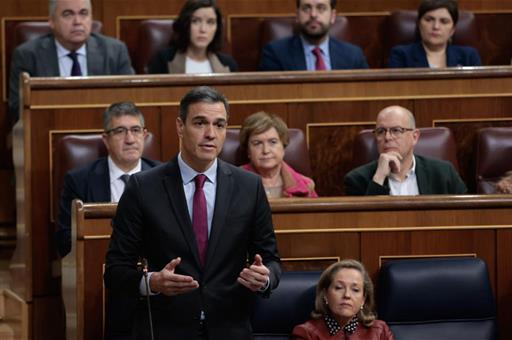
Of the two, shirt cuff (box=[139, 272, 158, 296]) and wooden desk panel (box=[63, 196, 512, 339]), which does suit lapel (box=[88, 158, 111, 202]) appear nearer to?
wooden desk panel (box=[63, 196, 512, 339])

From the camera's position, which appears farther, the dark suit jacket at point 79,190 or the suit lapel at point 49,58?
the suit lapel at point 49,58

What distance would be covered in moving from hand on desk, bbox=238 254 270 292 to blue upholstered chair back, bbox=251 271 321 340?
34cm

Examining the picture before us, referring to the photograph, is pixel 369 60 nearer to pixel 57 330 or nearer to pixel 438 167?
pixel 438 167

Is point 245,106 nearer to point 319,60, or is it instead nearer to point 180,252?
point 319,60

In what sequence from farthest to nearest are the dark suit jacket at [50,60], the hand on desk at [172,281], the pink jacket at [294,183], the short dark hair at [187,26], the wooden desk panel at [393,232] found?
1. the short dark hair at [187,26]
2. the dark suit jacket at [50,60]
3. the pink jacket at [294,183]
4. the wooden desk panel at [393,232]
5. the hand on desk at [172,281]

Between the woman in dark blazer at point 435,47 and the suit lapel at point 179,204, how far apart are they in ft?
4.61

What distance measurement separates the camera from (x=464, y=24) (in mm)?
3139

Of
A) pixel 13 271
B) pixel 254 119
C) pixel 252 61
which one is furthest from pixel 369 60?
pixel 13 271

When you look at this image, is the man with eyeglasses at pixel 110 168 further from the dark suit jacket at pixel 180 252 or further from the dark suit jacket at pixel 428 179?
the dark suit jacket at pixel 180 252

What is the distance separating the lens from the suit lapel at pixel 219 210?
1622 mm

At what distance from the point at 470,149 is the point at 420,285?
72 centimetres

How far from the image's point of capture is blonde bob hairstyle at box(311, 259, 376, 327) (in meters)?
1.88

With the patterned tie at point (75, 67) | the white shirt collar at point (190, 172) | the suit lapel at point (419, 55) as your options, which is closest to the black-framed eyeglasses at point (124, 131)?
the patterned tie at point (75, 67)

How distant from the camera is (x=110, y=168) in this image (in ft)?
7.58
